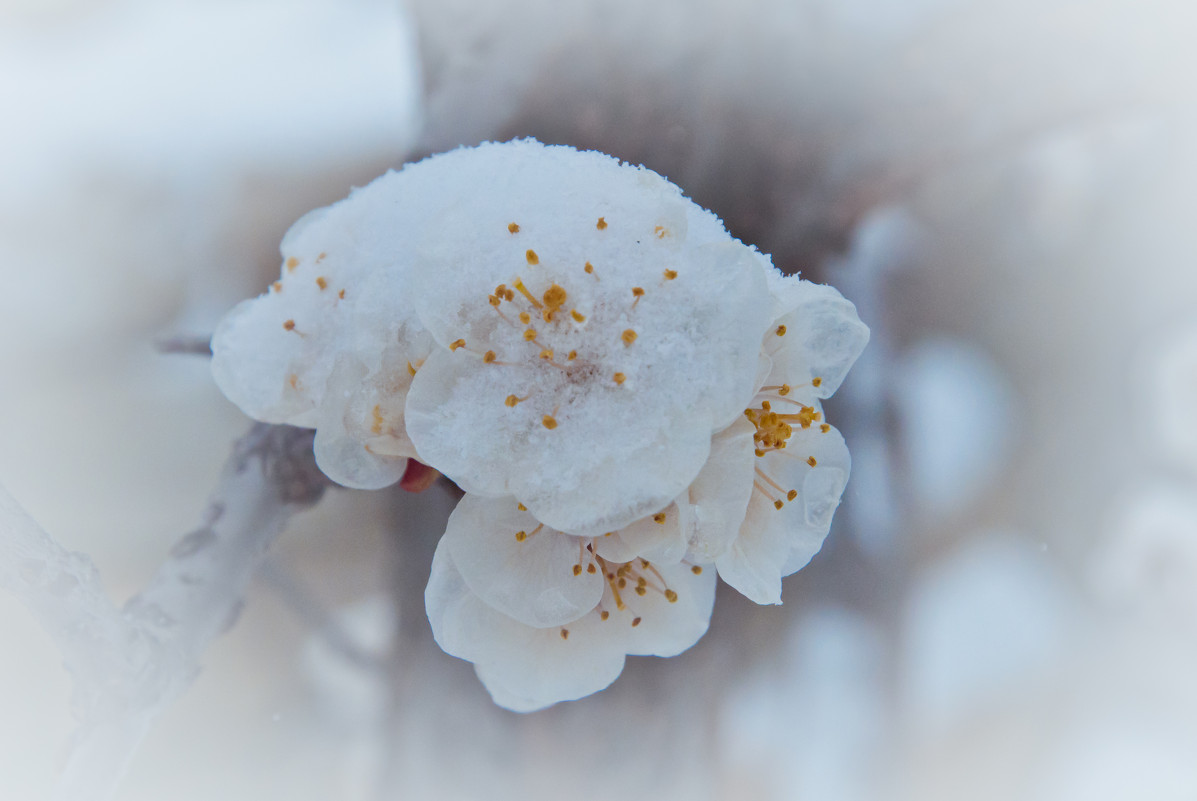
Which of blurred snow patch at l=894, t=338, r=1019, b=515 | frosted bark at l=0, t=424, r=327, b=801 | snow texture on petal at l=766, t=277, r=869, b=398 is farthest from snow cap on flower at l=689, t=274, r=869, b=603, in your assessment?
blurred snow patch at l=894, t=338, r=1019, b=515

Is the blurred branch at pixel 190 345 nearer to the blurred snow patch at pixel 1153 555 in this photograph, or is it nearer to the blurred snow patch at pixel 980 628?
the blurred snow patch at pixel 980 628

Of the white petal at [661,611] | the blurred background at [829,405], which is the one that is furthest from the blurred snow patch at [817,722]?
the white petal at [661,611]

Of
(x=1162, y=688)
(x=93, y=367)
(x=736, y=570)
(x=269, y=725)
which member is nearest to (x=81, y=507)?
(x=93, y=367)

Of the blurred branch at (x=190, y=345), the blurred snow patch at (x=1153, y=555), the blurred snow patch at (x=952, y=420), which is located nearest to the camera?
the blurred branch at (x=190, y=345)

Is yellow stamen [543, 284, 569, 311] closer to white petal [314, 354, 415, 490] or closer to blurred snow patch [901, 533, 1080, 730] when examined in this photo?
white petal [314, 354, 415, 490]

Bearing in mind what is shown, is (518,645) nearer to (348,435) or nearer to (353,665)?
(348,435)

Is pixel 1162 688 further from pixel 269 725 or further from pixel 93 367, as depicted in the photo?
pixel 93 367

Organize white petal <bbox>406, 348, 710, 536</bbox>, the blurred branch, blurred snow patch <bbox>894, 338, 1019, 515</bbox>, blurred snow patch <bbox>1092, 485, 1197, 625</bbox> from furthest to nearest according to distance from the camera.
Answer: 1. blurred snow patch <bbox>1092, 485, 1197, 625</bbox>
2. blurred snow patch <bbox>894, 338, 1019, 515</bbox>
3. the blurred branch
4. white petal <bbox>406, 348, 710, 536</bbox>
